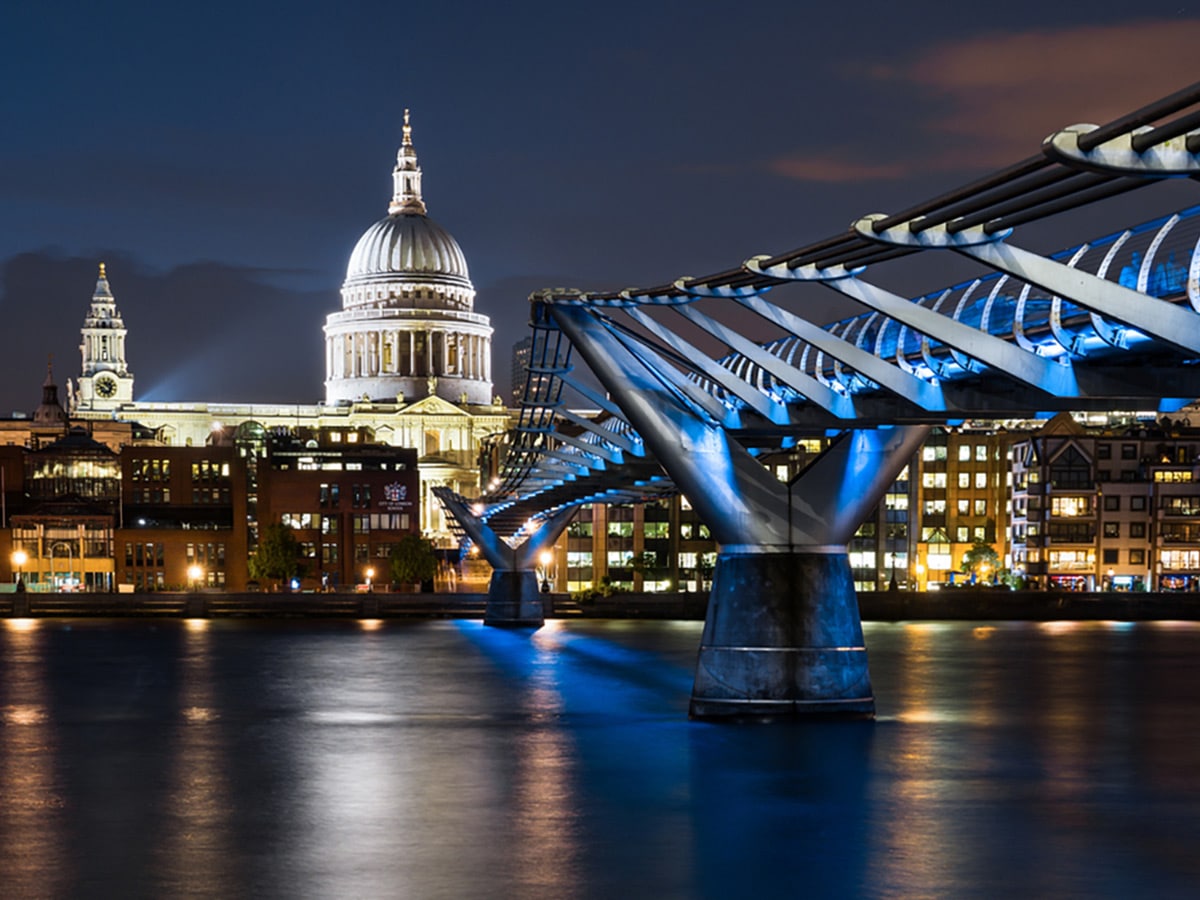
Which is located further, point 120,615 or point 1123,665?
point 120,615

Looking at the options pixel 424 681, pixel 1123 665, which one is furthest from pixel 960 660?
pixel 424 681

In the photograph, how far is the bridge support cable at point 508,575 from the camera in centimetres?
9312

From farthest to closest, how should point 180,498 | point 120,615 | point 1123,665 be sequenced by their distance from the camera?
point 180,498 → point 120,615 → point 1123,665

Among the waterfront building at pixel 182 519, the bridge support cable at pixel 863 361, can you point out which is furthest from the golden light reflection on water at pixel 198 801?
the waterfront building at pixel 182 519

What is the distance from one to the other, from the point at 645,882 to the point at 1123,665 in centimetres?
4859

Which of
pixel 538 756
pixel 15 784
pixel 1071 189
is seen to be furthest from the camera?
pixel 538 756

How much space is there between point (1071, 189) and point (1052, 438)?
90.4 metres

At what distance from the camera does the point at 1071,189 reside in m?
20.7

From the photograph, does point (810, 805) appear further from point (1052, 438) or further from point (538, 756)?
point (1052, 438)

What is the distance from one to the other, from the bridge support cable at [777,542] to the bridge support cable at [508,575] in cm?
5220

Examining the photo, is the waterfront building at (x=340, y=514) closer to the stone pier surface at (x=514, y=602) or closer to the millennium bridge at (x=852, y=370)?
the stone pier surface at (x=514, y=602)

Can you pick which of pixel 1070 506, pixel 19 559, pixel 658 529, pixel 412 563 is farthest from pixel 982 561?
pixel 19 559

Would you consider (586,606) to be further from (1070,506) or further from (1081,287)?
(1081,287)

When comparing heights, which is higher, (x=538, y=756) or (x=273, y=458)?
(x=273, y=458)
